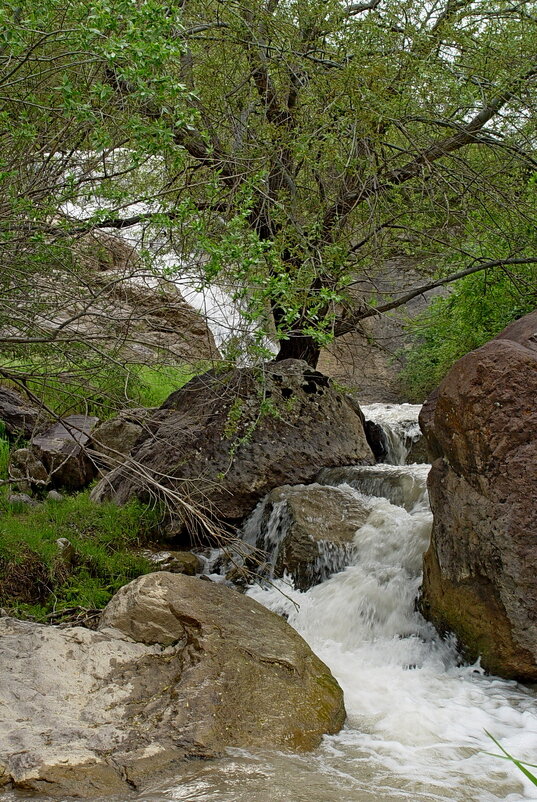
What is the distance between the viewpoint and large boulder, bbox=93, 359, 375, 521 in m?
7.45

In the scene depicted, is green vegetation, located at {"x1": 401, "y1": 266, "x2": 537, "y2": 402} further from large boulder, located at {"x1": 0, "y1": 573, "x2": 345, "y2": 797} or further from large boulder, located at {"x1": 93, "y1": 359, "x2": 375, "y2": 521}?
large boulder, located at {"x1": 0, "y1": 573, "x2": 345, "y2": 797}

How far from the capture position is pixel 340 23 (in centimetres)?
670

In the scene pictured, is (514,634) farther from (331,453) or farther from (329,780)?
(331,453)

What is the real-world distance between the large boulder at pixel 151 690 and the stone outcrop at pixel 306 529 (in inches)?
55.4

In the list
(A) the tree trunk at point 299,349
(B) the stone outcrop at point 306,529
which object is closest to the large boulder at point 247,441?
(B) the stone outcrop at point 306,529

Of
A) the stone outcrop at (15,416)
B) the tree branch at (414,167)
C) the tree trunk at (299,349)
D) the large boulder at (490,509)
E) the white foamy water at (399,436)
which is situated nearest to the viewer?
the large boulder at (490,509)

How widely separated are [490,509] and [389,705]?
1413 millimetres

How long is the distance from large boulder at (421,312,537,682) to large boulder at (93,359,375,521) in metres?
2.54

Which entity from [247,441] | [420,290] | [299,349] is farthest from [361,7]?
[247,441]

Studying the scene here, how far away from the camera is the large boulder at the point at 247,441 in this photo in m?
7.45

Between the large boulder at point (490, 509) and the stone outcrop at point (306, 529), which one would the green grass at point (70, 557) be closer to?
the stone outcrop at point (306, 529)

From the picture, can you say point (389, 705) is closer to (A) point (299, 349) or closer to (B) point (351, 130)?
(B) point (351, 130)

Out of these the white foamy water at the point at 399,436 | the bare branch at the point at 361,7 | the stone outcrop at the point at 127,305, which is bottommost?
the white foamy water at the point at 399,436

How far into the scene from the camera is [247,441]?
7609 millimetres
